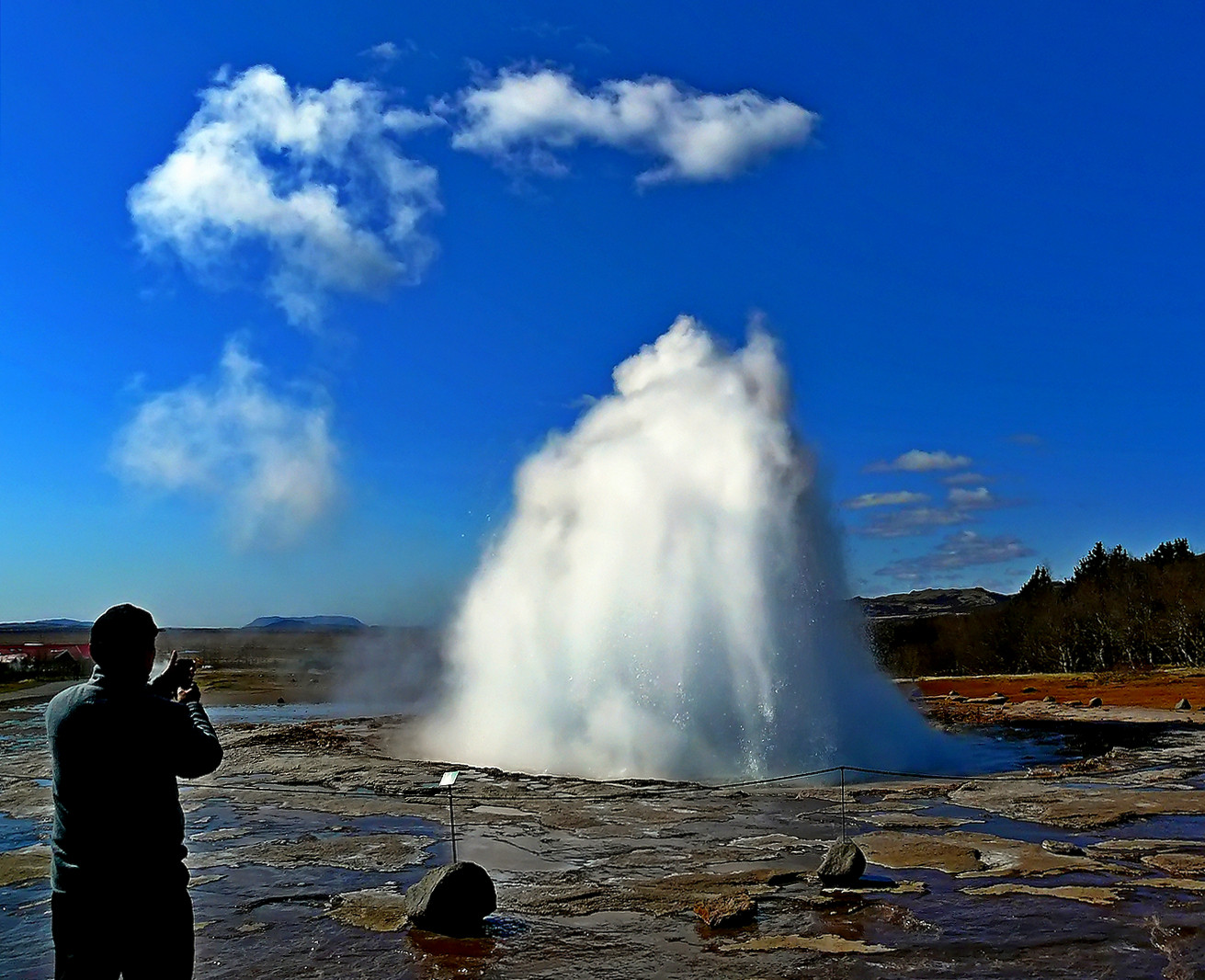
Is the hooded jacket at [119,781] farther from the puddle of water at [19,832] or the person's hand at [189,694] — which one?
the puddle of water at [19,832]

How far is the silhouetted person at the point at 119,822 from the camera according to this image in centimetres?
398

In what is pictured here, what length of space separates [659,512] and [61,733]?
1814 cm

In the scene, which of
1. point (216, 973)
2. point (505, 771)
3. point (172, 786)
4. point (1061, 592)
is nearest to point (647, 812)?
point (505, 771)

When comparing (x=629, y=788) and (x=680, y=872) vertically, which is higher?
(x=680, y=872)

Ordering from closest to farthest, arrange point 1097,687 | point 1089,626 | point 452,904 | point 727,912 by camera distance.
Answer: point 452,904 → point 727,912 → point 1097,687 → point 1089,626

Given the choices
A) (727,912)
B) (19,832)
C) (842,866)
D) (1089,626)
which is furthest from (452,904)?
(1089,626)

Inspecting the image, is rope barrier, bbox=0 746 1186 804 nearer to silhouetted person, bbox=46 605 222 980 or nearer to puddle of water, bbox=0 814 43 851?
puddle of water, bbox=0 814 43 851

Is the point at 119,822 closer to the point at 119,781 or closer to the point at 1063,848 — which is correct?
the point at 119,781

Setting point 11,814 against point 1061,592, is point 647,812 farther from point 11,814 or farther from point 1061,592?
point 1061,592

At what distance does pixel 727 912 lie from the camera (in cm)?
875

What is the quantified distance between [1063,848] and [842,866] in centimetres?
356

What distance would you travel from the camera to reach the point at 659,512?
71.9 feet

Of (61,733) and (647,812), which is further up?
(61,733)

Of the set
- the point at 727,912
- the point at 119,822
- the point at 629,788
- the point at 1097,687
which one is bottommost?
the point at 1097,687
